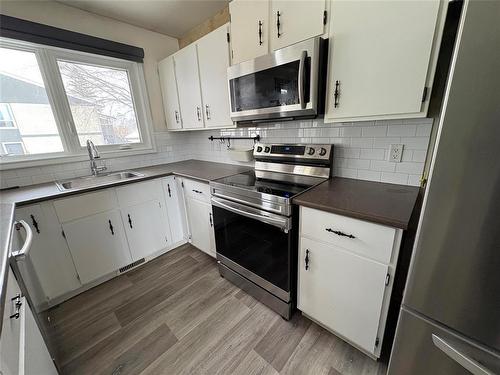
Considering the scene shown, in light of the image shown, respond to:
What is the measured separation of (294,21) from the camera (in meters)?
1.28

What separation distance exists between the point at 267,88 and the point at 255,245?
45.0 inches

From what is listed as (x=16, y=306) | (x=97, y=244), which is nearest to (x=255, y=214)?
(x=16, y=306)

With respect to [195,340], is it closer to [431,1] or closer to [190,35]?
[431,1]

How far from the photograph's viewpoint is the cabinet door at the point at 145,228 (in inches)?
80.0

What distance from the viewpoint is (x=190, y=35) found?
253 centimetres

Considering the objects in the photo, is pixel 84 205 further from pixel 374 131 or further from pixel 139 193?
pixel 374 131

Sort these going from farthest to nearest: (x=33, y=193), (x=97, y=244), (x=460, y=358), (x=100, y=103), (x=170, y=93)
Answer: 1. (x=170, y=93)
2. (x=100, y=103)
3. (x=97, y=244)
4. (x=33, y=193)
5. (x=460, y=358)

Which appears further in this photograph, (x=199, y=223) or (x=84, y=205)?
(x=199, y=223)

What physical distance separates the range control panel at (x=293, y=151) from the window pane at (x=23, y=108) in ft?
6.50

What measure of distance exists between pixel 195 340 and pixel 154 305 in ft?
1.68

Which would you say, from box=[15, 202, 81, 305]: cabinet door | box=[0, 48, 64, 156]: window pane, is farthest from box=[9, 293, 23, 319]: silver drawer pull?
box=[0, 48, 64, 156]: window pane

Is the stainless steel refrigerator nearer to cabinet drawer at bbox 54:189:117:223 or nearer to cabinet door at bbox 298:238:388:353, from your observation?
cabinet door at bbox 298:238:388:353

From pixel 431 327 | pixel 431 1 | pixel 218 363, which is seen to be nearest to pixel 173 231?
pixel 218 363

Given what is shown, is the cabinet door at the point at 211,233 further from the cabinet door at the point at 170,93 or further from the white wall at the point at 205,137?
the cabinet door at the point at 170,93
